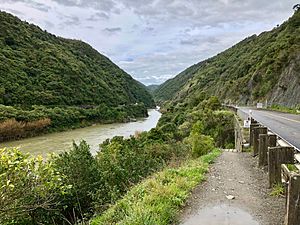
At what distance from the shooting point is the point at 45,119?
59188mm

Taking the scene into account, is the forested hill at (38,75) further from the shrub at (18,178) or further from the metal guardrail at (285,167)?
the shrub at (18,178)

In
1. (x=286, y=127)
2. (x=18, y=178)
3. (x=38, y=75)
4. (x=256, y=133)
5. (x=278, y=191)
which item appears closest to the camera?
(x=18, y=178)

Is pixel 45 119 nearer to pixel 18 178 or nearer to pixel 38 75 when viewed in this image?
pixel 38 75

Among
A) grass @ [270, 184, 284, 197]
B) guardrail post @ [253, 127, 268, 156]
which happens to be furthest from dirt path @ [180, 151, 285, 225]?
guardrail post @ [253, 127, 268, 156]

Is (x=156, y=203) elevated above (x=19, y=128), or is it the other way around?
(x=156, y=203)

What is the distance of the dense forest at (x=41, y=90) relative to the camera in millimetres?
57594

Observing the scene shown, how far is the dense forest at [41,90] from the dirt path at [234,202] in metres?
46.8

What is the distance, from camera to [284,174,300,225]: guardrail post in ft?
17.2

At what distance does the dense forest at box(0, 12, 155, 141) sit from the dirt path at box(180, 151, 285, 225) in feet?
153

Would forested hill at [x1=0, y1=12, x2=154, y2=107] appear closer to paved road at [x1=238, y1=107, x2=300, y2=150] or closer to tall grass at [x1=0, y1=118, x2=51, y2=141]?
tall grass at [x1=0, y1=118, x2=51, y2=141]

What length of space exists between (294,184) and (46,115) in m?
61.3

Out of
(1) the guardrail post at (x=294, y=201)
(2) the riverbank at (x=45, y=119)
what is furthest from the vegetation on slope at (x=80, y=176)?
(2) the riverbank at (x=45, y=119)

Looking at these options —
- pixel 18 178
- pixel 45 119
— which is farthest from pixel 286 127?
pixel 45 119

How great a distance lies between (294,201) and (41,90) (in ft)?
250
